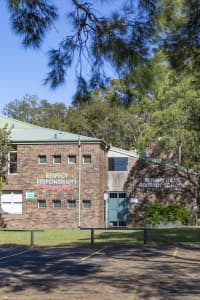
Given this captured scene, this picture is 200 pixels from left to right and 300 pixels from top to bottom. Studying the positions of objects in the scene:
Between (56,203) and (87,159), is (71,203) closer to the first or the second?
(56,203)

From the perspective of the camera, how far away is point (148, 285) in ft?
35.7

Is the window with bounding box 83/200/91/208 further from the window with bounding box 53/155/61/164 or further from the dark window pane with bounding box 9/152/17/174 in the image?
the dark window pane with bounding box 9/152/17/174

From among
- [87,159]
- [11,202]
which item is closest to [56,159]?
[87,159]

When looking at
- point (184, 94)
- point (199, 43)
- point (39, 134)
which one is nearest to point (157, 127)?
point (184, 94)

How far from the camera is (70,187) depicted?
37.7m

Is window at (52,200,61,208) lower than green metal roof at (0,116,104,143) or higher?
lower

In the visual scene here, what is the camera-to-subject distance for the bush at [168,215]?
37188 millimetres

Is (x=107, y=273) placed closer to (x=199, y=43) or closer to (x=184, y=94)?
(x=199, y=43)

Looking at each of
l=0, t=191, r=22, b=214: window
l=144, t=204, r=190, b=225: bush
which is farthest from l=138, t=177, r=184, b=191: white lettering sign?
l=0, t=191, r=22, b=214: window

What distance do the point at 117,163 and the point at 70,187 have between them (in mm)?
4847

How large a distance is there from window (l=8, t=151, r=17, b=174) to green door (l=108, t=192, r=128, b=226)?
7.27 m

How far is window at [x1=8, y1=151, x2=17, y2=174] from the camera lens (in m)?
38.6

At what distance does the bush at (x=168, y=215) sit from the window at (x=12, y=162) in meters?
9.91

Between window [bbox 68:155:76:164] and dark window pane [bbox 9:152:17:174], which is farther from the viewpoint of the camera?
dark window pane [bbox 9:152:17:174]
